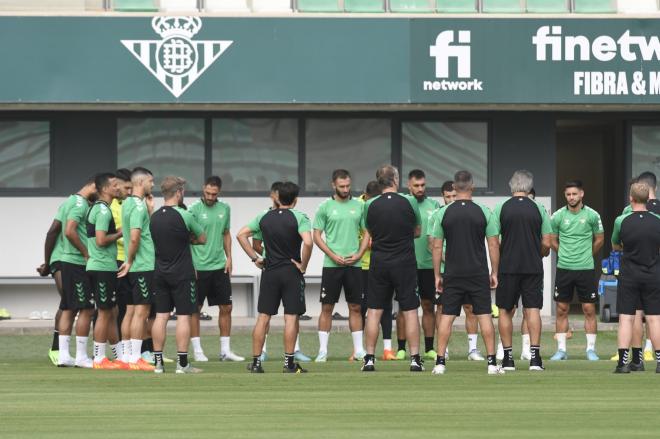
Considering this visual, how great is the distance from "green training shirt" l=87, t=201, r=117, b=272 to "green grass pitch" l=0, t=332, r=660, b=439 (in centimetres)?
113

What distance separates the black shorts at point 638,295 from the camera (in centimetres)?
1675

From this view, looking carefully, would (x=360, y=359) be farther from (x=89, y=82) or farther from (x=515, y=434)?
(x=89, y=82)

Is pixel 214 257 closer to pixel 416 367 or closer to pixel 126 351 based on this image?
pixel 126 351

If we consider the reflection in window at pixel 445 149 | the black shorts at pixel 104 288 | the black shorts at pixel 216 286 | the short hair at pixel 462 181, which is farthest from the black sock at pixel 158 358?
the reflection in window at pixel 445 149

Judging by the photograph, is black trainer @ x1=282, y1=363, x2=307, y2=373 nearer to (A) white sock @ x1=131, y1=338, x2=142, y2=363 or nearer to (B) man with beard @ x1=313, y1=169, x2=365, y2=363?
(A) white sock @ x1=131, y1=338, x2=142, y2=363

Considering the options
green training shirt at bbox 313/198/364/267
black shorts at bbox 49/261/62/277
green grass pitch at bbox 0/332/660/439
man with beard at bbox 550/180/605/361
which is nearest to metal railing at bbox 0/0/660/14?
man with beard at bbox 550/180/605/361

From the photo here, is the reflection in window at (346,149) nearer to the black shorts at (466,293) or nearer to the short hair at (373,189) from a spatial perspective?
the short hair at (373,189)

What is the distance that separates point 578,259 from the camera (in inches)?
760

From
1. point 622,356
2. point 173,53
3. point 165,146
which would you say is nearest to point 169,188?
point 622,356

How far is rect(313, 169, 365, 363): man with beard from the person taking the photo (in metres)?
18.4

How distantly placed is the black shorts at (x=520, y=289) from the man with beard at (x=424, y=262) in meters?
1.60

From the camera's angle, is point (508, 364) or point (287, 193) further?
point (508, 364)

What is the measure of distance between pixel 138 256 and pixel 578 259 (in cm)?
511

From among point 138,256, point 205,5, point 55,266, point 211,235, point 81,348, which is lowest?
point 81,348
